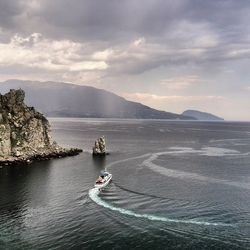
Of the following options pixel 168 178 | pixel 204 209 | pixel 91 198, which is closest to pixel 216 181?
pixel 168 178

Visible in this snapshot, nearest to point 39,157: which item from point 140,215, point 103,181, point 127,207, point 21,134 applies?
point 21,134

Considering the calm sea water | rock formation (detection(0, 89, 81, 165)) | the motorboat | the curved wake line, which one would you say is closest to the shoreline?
rock formation (detection(0, 89, 81, 165))

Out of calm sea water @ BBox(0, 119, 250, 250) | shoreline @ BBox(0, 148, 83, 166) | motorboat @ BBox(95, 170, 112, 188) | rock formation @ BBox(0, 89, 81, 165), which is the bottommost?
calm sea water @ BBox(0, 119, 250, 250)

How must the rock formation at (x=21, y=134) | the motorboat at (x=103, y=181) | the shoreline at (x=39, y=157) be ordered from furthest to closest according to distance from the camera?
the rock formation at (x=21, y=134)
the shoreline at (x=39, y=157)
the motorboat at (x=103, y=181)

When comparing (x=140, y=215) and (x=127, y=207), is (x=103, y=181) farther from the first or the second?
(x=140, y=215)

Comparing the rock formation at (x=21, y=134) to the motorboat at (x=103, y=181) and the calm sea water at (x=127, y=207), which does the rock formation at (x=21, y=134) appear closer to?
the calm sea water at (x=127, y=207)

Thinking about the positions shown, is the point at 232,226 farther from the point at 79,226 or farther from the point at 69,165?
the point at 69,165

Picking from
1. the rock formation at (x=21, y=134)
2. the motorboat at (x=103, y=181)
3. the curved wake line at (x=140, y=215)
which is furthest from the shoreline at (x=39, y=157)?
the curved wake line at (x=140, y=215)

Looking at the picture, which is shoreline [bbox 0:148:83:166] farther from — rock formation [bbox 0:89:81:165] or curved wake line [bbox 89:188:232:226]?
curved wake line [bbox 89:188:232:226]

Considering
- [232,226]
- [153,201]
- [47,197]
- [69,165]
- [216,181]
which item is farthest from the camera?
[69,165]
